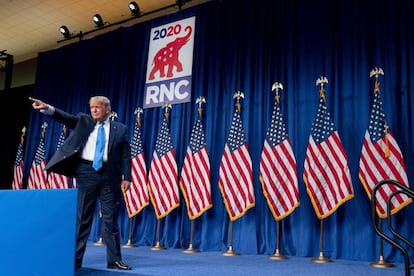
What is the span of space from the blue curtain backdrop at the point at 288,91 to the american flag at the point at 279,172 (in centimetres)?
22

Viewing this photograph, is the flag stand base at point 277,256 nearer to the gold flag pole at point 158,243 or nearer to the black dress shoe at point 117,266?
the gold flag pole at point 158,243

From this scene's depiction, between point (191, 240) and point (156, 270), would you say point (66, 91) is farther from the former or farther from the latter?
point (156, 270)

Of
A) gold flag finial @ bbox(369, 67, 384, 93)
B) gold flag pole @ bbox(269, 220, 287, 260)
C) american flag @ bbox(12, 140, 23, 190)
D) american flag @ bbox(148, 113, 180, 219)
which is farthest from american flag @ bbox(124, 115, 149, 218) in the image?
gold flag finial @ bbox(369, 67, 384, 93)

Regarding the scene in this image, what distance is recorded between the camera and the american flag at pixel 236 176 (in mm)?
4488

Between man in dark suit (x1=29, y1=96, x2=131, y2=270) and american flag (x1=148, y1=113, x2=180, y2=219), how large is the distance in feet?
6.47

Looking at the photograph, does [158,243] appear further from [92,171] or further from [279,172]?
[92,171]

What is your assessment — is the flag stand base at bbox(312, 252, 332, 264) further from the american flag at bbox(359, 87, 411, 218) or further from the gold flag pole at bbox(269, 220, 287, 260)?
the american flag at bbox(359, 87, 411, 218)

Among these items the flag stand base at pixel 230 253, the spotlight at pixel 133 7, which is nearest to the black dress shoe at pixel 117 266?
the flag stand base at pixel 230 253

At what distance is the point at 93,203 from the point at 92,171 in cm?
24

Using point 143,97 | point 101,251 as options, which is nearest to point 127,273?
point 101,251

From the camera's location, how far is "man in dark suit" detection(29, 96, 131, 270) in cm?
297

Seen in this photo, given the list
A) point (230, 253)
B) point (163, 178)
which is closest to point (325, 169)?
point (230, 253)

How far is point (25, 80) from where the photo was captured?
9.06m

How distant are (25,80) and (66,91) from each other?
247 centimetres
